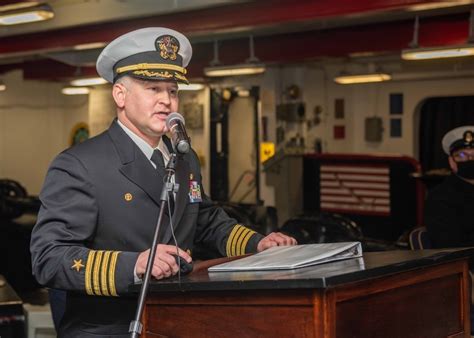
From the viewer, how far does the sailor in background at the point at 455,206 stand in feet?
17.9

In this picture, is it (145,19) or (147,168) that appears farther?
(145,19)

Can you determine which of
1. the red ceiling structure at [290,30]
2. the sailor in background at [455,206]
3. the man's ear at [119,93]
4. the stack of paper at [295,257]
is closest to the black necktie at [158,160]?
the man's ear at [119,93]

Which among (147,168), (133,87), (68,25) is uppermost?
(68,25)

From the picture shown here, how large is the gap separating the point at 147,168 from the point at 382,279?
88 cm

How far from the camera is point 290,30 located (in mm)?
12555

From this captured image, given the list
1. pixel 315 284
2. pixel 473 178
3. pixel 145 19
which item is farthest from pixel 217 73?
pixel 315 284

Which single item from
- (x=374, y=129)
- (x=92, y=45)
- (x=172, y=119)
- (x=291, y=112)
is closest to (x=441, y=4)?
(x=92, y=45)

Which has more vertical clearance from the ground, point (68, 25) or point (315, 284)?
point (68, 25)

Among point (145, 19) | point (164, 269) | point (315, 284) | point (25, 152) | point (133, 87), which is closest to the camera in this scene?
point (315, 284)

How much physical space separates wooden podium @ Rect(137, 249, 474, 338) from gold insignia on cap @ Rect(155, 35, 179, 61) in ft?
2.25

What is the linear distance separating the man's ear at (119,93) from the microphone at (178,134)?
27cm

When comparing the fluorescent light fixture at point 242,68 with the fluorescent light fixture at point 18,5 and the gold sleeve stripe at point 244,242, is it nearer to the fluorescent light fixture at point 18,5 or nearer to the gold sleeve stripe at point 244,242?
the fluorescent light fixture at point 18,5

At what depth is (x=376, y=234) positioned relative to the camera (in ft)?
41.1

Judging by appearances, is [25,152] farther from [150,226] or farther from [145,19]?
[150,226]
